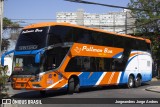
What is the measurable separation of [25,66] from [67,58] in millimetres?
2453

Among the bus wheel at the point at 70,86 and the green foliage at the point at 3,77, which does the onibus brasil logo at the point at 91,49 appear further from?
the green foliage at the point at 3,77

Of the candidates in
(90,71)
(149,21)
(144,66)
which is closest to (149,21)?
(149,21)

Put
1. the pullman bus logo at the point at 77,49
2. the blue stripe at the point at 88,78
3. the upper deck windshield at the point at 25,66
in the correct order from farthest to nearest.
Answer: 1. the blue stripe at the point at 88,78
2. the pullman bus logo at the point at 77,49
3. the upper deck windshield at the point at 25,66

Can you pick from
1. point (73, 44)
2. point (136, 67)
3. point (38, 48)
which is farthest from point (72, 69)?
point (136, 67)

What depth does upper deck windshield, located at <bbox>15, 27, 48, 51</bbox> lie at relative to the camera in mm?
18531

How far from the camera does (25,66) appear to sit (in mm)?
18578

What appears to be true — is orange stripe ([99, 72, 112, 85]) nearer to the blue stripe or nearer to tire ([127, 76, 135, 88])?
the blue stripe

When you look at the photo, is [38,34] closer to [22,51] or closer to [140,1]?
[22,51]

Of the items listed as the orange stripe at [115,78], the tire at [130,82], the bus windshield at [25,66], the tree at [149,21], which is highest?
the tree at [149,21]

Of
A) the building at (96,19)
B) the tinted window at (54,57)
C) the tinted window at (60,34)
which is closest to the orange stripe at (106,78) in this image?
the tinted window at (60,34)

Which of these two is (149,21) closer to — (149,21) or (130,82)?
(149,21)

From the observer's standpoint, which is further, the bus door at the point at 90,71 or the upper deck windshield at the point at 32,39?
the bus door at the point at 90,71

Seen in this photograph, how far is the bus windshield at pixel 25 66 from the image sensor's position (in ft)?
59.7

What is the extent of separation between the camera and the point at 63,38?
776 inches
